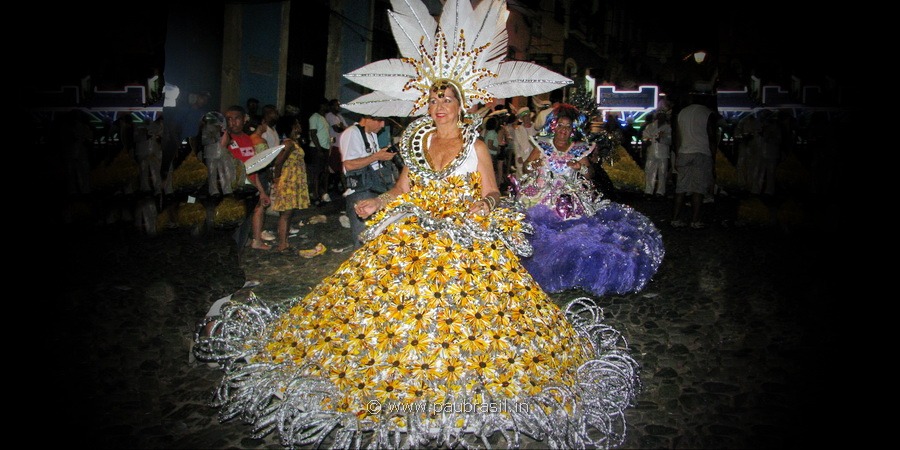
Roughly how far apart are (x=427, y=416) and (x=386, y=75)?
2219 millimetres

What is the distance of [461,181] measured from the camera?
3.39m

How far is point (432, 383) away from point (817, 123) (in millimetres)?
6801

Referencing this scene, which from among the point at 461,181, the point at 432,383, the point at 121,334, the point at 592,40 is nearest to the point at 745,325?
the point at 461,181

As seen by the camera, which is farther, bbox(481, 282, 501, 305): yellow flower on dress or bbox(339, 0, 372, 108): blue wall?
bbox(339, 0, 372, 108): blue wall

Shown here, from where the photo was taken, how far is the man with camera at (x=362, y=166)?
6031 mm

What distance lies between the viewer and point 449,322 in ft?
9.23

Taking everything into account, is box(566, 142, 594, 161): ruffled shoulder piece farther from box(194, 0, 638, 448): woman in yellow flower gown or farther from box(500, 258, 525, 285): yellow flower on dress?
box(500, 258, 525, 285): yellow flower on dress

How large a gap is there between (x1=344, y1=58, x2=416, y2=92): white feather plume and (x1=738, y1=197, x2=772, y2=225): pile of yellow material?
7.47 meters

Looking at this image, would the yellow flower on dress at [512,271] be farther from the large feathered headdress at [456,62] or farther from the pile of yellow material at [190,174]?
the pile of yellow material at [190,174]

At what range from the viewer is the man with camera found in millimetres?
6031

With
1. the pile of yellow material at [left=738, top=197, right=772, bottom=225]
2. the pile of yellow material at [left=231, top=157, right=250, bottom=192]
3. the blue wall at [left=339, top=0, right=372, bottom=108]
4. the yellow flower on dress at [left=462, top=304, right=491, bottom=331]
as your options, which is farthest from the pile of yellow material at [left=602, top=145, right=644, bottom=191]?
the yellow flower on dress at [left=462, top=304, right=491, bottom=331]

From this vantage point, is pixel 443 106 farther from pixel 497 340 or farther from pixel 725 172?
pixel 725 172

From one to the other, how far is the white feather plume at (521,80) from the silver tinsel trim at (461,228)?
2.71 ft

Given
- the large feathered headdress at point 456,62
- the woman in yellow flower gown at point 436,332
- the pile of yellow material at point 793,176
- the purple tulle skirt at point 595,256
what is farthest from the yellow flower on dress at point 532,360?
the pile of yellow material at point 793,176
